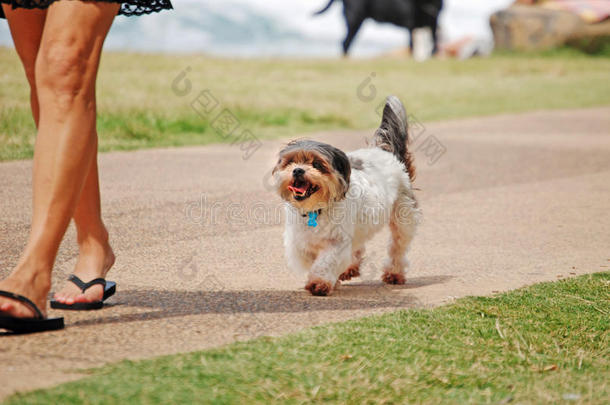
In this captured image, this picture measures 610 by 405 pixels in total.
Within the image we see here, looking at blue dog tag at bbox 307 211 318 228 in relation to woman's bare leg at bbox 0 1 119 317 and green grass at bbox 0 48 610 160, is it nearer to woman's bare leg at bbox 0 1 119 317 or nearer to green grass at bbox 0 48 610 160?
woman's bare leg at bbox 0 1 119 317

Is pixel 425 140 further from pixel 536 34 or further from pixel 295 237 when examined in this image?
pixel 536 34

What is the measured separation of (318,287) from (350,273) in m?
0.91

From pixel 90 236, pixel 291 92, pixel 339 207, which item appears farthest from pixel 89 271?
pixel 291 92

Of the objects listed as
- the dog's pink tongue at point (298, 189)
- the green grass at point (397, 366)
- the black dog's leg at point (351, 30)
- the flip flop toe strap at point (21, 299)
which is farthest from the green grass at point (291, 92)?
the green grass at point (397, 366)

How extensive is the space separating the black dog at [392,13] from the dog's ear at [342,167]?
86.0 ft

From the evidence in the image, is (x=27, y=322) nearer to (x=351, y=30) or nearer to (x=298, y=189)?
(x=298, y=189)

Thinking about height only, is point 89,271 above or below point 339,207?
above

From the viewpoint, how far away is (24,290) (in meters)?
3.88

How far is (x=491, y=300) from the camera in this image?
5008mm

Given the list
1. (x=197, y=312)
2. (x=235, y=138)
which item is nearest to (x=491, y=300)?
→ (x=197, y=312)

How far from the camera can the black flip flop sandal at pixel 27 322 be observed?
383 centimetres

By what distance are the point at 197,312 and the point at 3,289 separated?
1016 mm

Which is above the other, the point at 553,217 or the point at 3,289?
the point at 3,289

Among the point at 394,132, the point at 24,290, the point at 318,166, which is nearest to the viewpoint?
the point at 24,290
